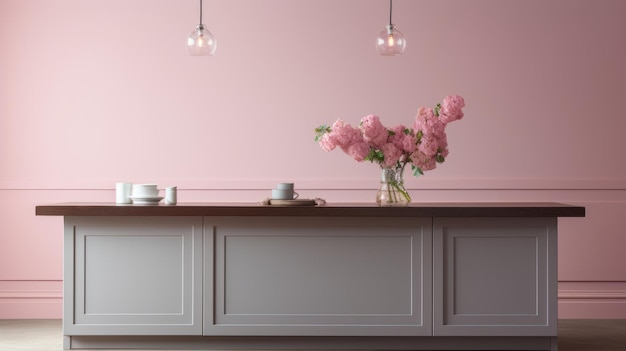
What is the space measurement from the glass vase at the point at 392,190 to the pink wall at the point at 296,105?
1.27 metres

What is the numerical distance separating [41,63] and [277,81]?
1.59 meters

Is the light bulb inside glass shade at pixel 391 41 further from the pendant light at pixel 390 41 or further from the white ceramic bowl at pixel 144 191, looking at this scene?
the white ceramic bowl at pixel 144 191

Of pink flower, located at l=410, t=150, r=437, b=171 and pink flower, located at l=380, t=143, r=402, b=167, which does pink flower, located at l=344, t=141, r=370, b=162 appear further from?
pink flower, located at l=410, t=150, r=437, b=171

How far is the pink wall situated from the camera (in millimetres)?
5770

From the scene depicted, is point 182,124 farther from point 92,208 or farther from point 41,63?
point 92,208

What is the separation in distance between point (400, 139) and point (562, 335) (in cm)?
158

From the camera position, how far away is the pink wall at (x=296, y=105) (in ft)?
18.9

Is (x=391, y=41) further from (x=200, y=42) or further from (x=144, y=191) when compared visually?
(x=144, y=191)

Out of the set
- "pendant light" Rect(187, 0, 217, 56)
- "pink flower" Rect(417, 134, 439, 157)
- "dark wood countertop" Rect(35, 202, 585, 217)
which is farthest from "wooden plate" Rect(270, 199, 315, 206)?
"pendant light" Rect(187, 0, 217, 56)

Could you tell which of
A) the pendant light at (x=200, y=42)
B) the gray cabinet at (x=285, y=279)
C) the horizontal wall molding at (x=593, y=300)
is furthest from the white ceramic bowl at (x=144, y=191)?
the horizontal wall molding at (x=593, y=300)

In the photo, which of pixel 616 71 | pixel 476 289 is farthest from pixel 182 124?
pixel 616 71

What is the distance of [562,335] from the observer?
4.97 meters

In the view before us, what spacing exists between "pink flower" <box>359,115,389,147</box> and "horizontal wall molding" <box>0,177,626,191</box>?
54.8 inches

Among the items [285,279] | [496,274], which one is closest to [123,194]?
[285,279]
